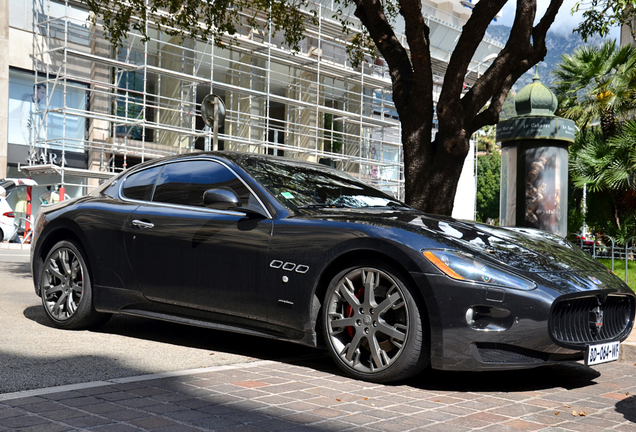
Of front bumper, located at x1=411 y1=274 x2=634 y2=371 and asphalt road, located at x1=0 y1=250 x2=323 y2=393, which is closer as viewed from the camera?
front bumper, located at x1=411 y1=274 x2=634 y2=371

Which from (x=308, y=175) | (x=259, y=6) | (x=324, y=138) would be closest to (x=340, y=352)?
(x=308, y=175)

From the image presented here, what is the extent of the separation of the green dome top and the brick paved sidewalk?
6.57 meters

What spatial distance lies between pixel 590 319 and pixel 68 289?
401cm

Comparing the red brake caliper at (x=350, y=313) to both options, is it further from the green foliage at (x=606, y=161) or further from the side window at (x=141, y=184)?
the green foliage at (x=606, y=161)

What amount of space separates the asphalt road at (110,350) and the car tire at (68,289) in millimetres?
98

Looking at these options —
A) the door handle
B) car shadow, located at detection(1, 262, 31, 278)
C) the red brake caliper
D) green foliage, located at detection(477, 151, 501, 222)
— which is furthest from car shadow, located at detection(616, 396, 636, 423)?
green foliage, located at detection(477, 151, 501, 222)

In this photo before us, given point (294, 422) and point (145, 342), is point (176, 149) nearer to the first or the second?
point (145, 342)

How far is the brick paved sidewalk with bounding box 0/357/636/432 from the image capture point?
10.7 feet

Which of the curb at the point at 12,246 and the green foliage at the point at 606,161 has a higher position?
the green foliage at the point at 606,161

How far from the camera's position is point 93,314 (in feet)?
18.5

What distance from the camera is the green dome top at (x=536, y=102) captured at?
10.5m

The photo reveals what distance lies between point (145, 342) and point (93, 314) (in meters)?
0.57

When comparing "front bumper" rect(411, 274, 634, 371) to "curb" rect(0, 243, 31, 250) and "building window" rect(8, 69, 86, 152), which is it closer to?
"curb" rect(0, 243, 31, 250)

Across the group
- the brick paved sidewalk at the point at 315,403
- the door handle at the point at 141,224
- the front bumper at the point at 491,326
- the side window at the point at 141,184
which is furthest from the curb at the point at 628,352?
the side window at the point at 141,184
